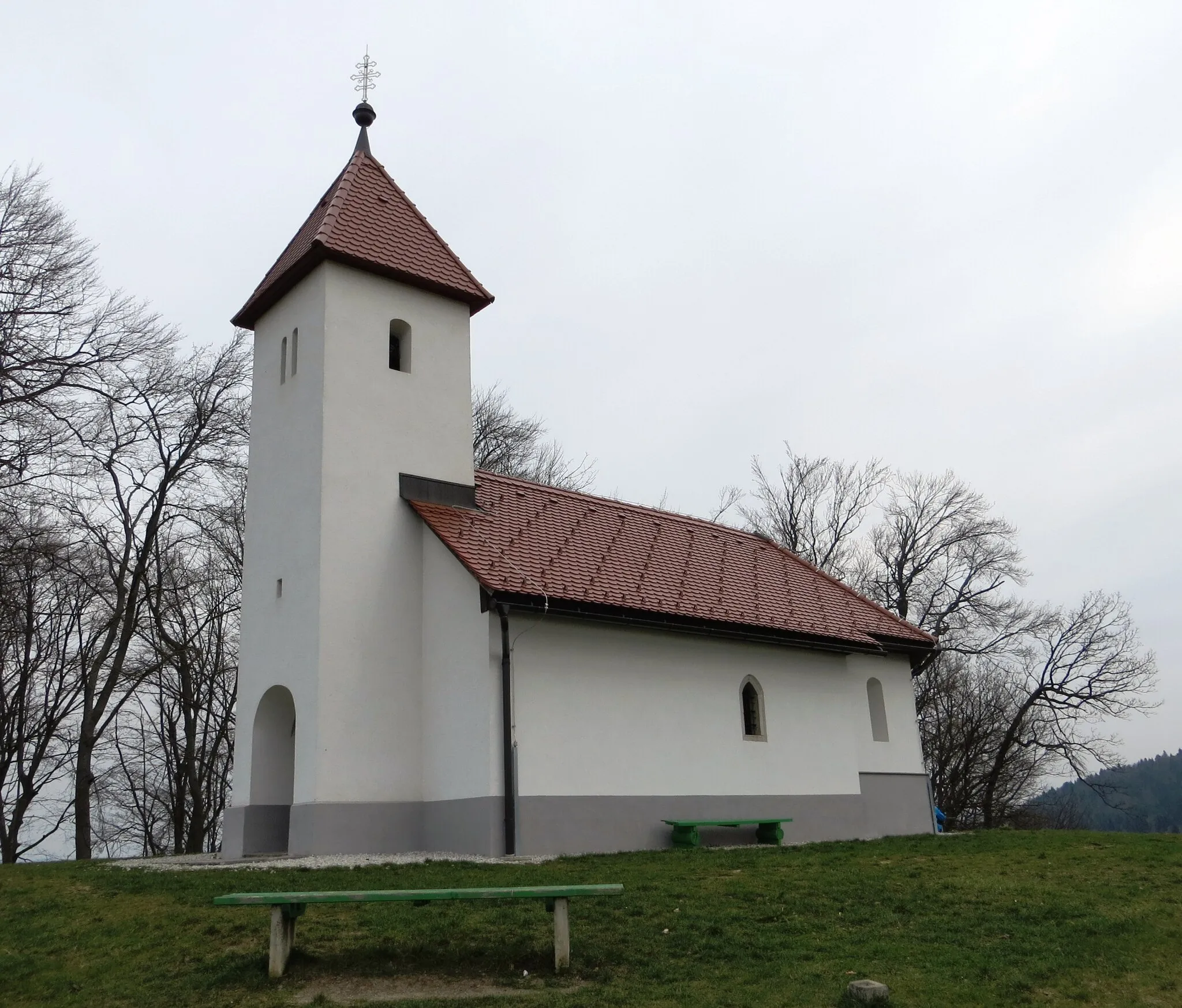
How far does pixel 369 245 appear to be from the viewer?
17.1 meters

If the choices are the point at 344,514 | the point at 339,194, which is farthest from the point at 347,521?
the point at 339,194

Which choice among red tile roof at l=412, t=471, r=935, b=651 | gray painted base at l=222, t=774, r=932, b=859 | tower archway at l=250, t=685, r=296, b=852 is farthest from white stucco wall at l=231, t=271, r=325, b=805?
red tile roof at l=412, t=471, r=935, b=651

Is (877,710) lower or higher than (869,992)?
higher

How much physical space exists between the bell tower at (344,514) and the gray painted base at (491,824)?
0.14ft

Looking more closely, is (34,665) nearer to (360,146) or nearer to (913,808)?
(360,146)

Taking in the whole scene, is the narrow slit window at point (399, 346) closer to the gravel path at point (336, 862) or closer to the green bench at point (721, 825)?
the gravel path at point (336, 862)

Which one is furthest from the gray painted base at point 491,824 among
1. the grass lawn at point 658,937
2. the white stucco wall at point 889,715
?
the white stucco wall at point 889,715

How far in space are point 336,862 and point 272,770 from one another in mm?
3936

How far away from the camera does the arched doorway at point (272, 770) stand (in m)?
15.7

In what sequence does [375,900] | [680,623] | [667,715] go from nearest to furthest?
[375,900], [667,715], [680,623]

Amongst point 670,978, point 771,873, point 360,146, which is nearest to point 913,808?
point 771,873

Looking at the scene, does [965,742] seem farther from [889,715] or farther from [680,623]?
[680,623]

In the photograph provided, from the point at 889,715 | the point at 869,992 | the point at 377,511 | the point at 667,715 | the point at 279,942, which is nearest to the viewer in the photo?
the point at 869,992

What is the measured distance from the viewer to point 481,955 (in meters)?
7.66
